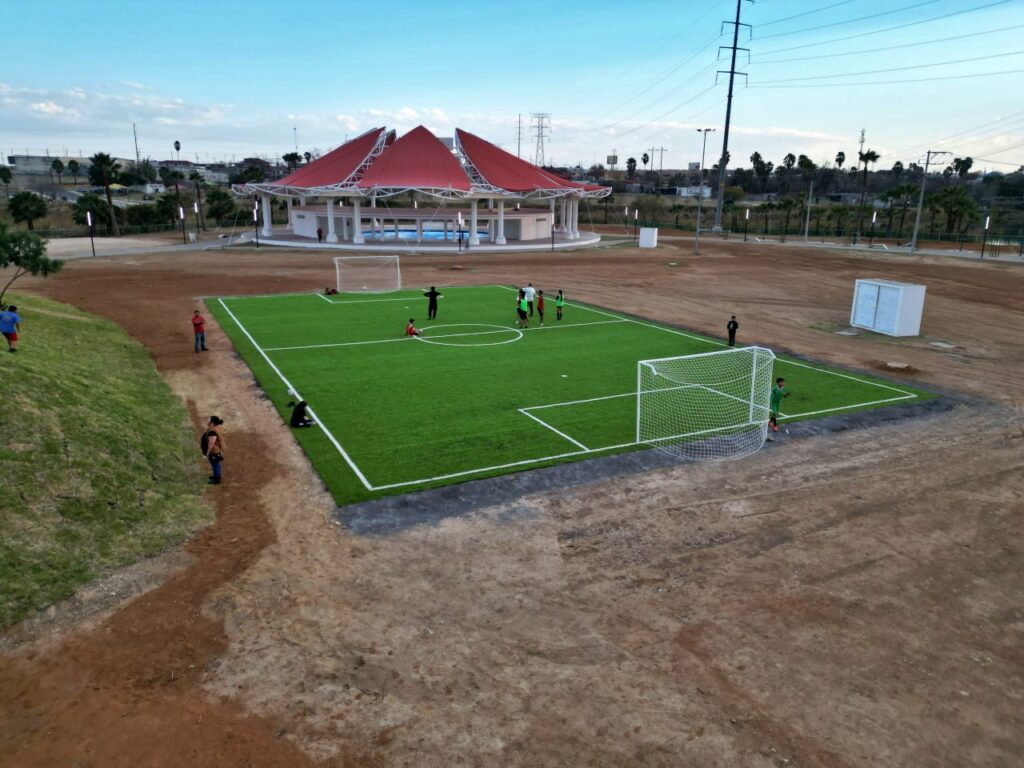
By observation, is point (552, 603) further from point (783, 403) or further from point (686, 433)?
point (783, 403)

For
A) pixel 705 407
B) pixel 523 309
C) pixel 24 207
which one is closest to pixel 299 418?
pixel 705 407

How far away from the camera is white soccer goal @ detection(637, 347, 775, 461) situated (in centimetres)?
1722

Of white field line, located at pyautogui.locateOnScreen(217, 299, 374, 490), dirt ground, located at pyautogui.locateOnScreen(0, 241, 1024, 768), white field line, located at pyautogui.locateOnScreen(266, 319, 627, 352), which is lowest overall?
dirt ground, located at pyautogui.locateOnScreen(0, 241, 1024, 768)

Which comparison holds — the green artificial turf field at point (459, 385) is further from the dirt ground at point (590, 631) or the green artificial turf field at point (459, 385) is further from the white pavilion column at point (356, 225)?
the white pavilion column at point (356, 225)

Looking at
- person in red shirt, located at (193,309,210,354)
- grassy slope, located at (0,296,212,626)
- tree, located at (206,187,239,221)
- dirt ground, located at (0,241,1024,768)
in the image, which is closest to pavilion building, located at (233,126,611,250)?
tree, located at (206,187,239,221)

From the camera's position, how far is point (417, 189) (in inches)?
2591

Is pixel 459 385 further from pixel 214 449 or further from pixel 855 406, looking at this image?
pixel 855 406

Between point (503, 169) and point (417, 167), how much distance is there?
10.7 m

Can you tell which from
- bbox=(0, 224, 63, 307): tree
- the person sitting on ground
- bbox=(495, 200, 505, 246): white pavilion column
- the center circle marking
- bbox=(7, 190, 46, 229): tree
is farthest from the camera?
bbox=(495, 200, 505, 246): white pavilion column

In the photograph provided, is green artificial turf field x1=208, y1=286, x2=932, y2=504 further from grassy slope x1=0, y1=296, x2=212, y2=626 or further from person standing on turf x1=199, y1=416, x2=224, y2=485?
grassy slope x1=0, y1=296, x2=212, y2=626

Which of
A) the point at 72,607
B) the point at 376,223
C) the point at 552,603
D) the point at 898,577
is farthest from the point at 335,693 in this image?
the point at 376,223

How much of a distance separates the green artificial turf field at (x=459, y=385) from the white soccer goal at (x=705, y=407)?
0.73m

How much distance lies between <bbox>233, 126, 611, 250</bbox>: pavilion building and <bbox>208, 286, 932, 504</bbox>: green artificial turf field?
36149 millimetres

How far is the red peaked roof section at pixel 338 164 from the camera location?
72.1 metres
